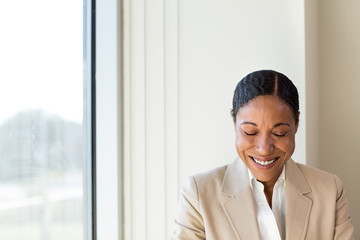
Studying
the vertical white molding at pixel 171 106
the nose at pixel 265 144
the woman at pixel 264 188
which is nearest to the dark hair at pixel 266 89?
the woman at pixel 264 188

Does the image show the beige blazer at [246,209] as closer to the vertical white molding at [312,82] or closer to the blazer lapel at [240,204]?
the blazer lapel at [240,204]

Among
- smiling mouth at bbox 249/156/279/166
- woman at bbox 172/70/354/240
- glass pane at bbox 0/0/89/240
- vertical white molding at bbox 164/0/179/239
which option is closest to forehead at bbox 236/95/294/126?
woman at bbox 172/70/354/240

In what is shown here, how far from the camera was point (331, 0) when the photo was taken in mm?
2180

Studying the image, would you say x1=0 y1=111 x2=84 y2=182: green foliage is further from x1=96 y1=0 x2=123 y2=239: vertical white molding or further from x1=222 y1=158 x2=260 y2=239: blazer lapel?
x1=222 y1=158 x2=260 y2=239: blazer lapel

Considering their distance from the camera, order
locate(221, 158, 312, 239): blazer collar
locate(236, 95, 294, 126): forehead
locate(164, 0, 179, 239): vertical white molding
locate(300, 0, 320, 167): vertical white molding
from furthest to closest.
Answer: locate(164, 0, 179, 239): vertical white molding
locate(300, 0, 320, 167): vertical white molding
locate(221, 158, 312, 239): blazer collar
locate(236, 95, 294, 126): forehead

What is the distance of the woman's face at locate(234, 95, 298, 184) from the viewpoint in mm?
1423

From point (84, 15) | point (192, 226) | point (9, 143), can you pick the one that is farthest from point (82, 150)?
point (192, 226)

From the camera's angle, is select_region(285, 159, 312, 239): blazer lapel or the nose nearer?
the nose

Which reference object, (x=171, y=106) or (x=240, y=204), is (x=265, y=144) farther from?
(x=171, y=106)

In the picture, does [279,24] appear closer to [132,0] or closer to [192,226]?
[132,0]

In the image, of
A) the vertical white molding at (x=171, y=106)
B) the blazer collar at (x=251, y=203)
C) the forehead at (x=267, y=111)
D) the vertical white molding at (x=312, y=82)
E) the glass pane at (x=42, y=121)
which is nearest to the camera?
the forehead at (x=267, y=111)

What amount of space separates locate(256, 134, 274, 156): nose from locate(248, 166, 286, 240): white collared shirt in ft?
0.61

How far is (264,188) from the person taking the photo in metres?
1.62

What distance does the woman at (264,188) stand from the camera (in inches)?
56.7
